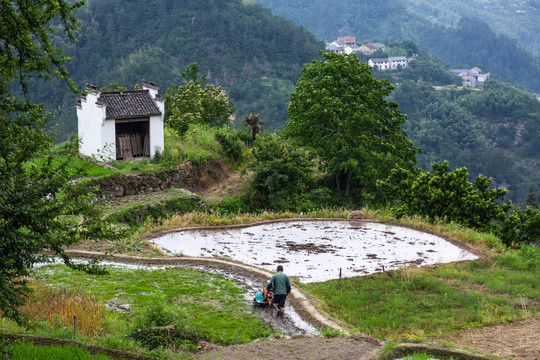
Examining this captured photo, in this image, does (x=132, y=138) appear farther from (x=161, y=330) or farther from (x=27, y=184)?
(x=27, y=184)

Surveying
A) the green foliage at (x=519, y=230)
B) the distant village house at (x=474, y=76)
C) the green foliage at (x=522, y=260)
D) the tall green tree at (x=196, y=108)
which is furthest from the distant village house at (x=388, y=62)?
the green foliage at (x=522, y=260)

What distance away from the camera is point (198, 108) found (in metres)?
41.1

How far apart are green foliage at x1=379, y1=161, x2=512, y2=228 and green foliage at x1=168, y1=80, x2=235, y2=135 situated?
715 inches

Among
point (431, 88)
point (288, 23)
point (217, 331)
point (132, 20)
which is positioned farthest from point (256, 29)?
point (217, 331)

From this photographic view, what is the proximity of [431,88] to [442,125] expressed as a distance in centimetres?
1593

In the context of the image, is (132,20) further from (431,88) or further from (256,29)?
(431,88)

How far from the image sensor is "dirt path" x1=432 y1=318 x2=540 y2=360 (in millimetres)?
10492

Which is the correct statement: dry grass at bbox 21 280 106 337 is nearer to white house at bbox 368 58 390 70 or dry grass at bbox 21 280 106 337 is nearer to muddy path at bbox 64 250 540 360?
muddy path at bbox 64 250 540 360

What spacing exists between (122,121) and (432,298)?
20.9m

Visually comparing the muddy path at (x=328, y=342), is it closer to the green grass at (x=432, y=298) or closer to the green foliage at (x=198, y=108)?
the green grass at (x=432, y=298)

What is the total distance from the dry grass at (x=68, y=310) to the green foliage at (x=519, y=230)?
51.1 feet

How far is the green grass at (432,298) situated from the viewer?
12250 mm

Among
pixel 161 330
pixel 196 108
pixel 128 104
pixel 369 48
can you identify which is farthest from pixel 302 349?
pixel 369 48

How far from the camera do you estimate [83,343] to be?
908 centimetres
